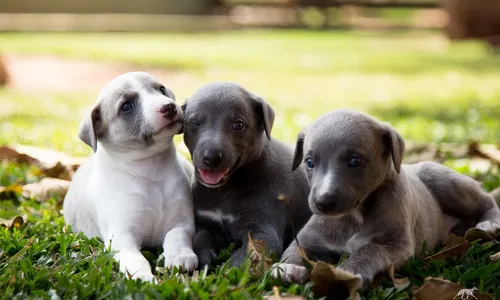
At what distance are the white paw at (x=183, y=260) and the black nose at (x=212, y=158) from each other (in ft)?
1.81

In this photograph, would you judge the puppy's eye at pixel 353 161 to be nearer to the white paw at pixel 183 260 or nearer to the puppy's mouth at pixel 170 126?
the white paw at pixel 183 260

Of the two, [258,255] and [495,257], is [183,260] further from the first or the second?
[495,257]

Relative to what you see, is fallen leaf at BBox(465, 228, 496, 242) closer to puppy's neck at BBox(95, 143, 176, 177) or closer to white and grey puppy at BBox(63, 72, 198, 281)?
white and grey puppy at BBox(63, 72, 198, 281)

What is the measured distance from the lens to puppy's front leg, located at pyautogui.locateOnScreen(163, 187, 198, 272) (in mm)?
4516

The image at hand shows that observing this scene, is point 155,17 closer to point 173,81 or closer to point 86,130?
point 173,81

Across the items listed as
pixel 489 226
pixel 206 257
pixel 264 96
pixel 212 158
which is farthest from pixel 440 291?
pixel 264 96

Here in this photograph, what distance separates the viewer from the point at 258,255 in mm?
4492

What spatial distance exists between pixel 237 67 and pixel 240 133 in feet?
44.6

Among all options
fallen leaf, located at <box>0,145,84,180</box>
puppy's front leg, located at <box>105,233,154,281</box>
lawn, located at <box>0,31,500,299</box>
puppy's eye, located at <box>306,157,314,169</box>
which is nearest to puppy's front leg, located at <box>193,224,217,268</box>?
lawn, located at <box>0,31,500,299</box>

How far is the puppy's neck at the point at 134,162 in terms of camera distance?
16.7 ft

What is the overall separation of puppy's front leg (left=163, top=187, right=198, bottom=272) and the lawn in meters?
0.14

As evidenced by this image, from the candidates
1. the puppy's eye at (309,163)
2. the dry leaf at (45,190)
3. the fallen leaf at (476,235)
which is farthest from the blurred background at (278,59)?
the puppy's eye at (309,163)

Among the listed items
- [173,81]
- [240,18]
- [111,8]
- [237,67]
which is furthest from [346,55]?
[111,8]

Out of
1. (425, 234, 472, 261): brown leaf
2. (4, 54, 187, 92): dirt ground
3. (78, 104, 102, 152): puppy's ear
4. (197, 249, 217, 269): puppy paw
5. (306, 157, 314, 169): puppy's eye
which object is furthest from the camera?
(4, 54, 187, 92): dirt ground
